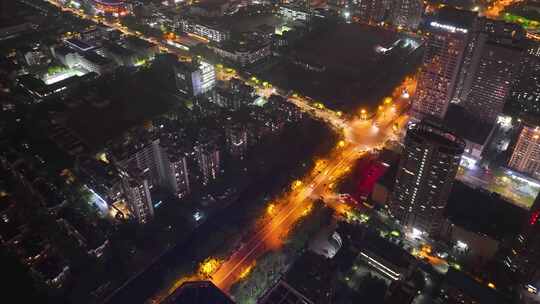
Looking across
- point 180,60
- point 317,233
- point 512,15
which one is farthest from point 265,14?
point 317,233

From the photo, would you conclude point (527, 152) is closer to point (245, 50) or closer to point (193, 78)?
point (193, 78)

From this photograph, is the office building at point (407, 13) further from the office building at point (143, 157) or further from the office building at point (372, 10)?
the office building at point (143, 157)

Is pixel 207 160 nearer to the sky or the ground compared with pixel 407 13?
nearer to the ground

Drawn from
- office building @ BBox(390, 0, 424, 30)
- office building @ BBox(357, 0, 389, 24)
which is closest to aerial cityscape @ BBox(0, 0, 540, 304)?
office building @ BBox(390, 0, 424, 30)

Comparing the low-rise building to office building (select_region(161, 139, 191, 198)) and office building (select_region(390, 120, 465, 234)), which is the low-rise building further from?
office building (select_region(390, 120, 465, 234))

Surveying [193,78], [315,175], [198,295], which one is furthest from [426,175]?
[193,78]

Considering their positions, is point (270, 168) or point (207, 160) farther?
point (270, 168)
